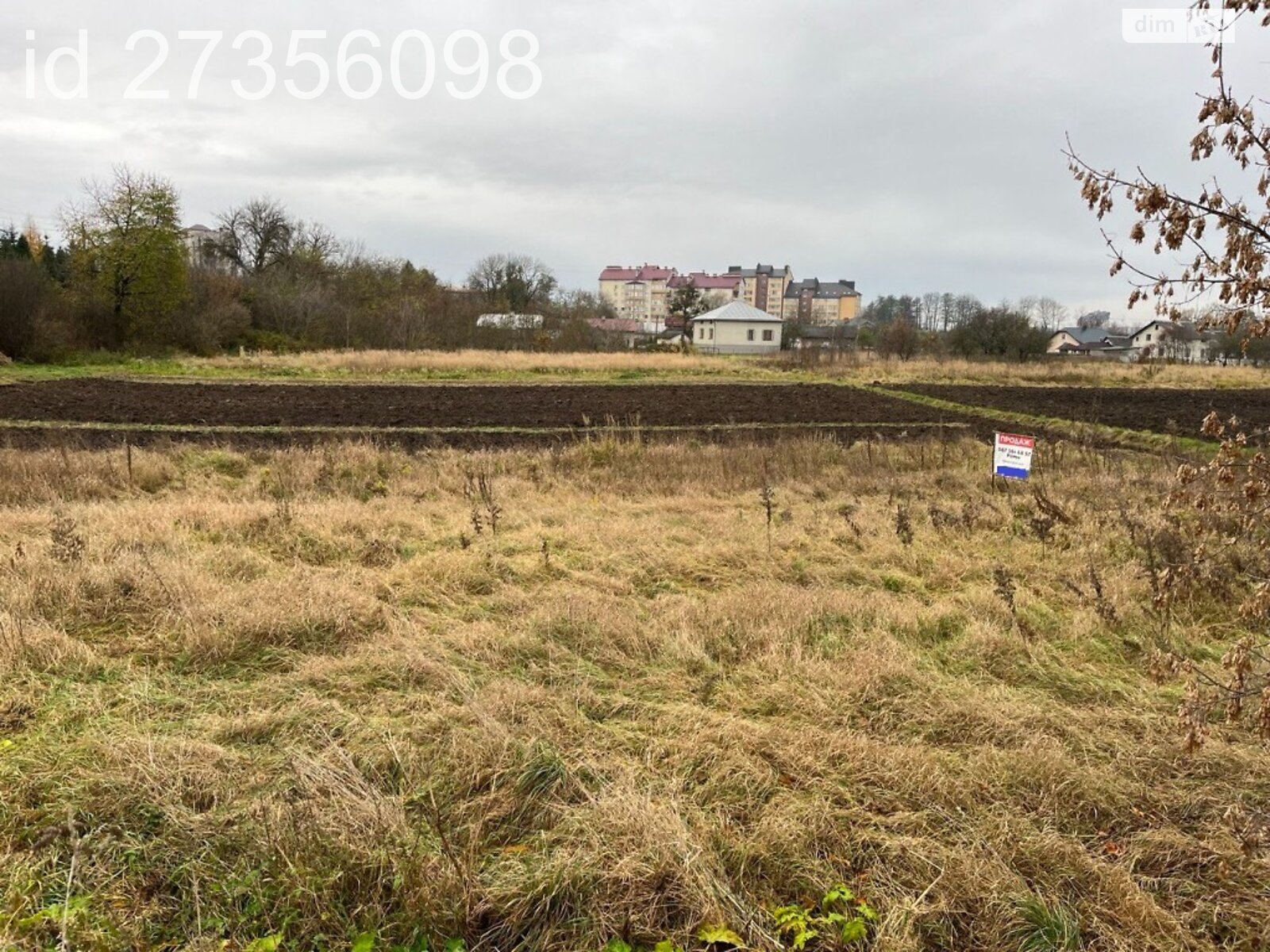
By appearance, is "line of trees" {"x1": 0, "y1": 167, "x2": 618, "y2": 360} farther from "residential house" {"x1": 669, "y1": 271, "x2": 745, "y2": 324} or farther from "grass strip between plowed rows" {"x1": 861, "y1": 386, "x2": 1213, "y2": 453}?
"residential house" {"x1": 669, "y1": 271, "x2": 745, "y2": 324}

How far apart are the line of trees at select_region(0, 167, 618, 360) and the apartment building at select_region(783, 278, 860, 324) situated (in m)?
77.7

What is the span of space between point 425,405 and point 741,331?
4989cm

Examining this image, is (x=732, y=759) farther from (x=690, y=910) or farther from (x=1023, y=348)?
(x=1023, y=348)

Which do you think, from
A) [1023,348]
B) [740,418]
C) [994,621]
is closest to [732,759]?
[994,621]

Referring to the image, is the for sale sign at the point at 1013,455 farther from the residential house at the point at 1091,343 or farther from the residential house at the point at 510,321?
the residential house at the point at 1091,343

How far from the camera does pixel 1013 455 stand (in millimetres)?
8992

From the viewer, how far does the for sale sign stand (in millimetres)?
8852

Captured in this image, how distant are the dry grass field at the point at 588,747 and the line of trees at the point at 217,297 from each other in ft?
110

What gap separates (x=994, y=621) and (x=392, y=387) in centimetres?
2331

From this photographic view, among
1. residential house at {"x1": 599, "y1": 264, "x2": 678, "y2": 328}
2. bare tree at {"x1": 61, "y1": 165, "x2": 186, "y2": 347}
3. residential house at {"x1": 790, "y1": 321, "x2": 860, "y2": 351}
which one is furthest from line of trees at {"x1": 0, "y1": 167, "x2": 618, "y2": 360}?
residential house at {"x1": 599, "y1": 264, "x2": 678, "y2": 328}

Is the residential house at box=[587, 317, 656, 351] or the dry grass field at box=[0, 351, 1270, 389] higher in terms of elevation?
the residential house at box=[587, 317, 656, 351]

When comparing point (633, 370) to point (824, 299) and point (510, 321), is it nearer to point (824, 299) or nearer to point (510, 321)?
point (510, 321)

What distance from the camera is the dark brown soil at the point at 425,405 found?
17297 mm

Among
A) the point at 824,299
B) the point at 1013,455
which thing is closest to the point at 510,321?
Answer: the point at 1013,455
